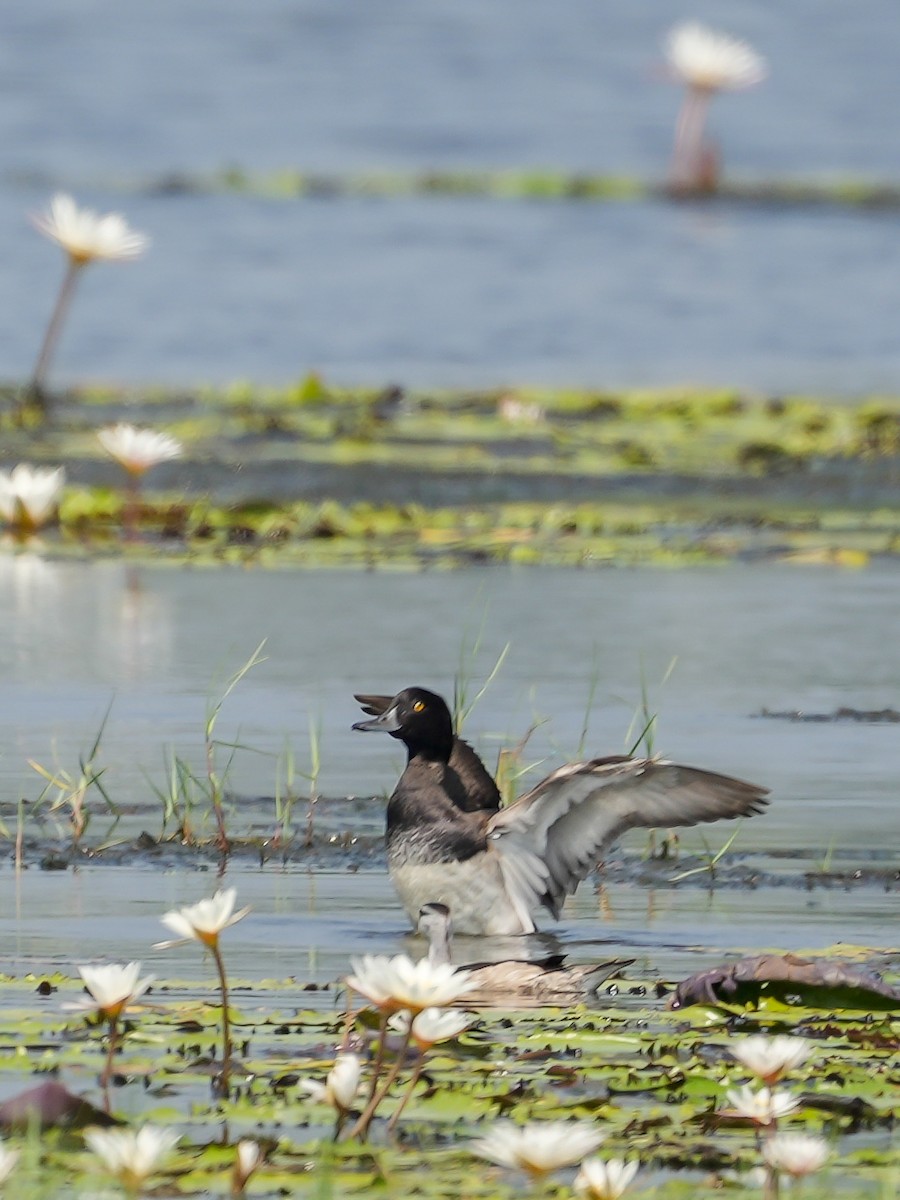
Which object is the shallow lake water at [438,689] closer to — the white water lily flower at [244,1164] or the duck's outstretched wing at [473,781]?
the duck's outstretched wing at [473,781]

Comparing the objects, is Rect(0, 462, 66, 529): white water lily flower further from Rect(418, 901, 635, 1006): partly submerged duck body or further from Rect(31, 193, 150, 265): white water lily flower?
Rect(418, 901, 635, 1006): partly submerged duck body

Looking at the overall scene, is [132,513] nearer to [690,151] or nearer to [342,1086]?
[342,1086]

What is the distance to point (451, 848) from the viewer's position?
203 inches

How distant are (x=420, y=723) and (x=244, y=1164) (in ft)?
7.74

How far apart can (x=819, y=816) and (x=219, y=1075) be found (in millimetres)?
2443

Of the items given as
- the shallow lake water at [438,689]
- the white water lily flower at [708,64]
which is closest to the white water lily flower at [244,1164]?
the shallow lake water at [438,689]

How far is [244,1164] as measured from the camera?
10.1ft

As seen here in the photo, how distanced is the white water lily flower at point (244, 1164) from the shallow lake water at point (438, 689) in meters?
1.30

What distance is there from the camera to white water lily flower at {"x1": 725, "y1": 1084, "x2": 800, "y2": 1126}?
10.8 feet

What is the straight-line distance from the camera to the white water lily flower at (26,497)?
10.0 meters

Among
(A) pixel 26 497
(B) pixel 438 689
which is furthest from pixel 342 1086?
(A) pixel 26 497

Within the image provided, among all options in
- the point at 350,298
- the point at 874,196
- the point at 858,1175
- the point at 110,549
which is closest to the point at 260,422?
the point at 110,549

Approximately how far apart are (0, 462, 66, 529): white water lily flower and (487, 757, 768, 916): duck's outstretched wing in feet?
16.6

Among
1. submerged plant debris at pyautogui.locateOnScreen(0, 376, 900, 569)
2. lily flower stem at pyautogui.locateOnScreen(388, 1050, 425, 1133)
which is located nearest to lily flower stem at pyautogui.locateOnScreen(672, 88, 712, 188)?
submerged plant debris at pyautogui.locateOnScreen(0, 376, 900, 569)
